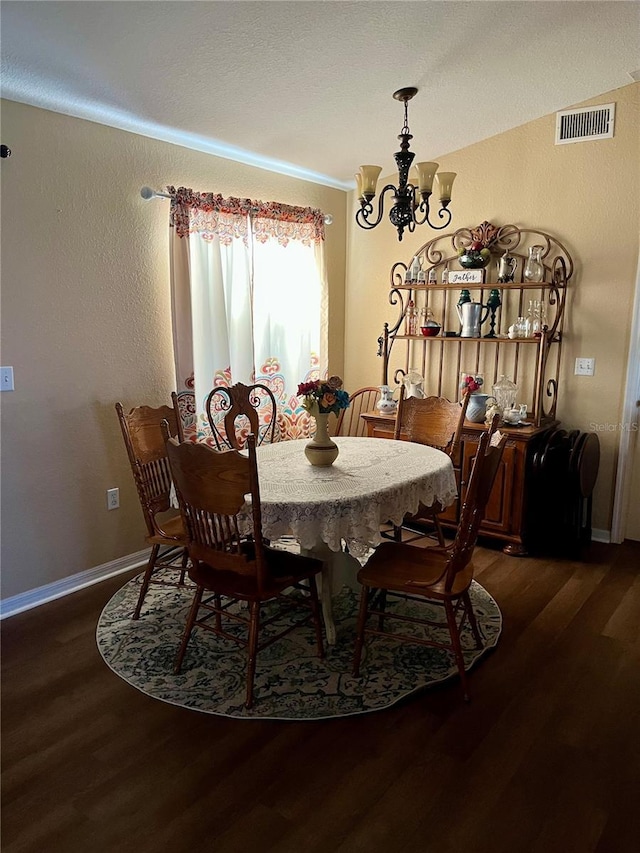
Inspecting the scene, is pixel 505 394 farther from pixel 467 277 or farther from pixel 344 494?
pixel 344 494

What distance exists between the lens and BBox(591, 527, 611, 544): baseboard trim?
3.92 metres

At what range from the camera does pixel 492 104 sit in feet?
11.4

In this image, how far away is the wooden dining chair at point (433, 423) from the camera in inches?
129

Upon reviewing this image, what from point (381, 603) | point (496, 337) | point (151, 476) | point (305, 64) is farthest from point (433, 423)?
point (305, 64)

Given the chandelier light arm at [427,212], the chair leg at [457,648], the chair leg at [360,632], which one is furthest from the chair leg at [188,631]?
the chandelier light arm at [427,212]

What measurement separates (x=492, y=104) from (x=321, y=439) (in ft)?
7.57

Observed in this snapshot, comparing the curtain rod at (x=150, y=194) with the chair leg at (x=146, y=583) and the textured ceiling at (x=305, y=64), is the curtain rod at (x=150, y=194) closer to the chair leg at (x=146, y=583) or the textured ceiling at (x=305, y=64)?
the textured ceiling at (x=305, y=64)

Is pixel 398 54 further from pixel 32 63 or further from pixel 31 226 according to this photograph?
pixel 31 226

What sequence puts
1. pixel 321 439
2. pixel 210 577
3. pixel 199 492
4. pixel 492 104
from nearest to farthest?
pixel 199 492 → pixel 210 577 → pixel 321 439 → pixel 492 104

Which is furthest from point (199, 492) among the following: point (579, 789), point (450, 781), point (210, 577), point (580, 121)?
point (580, 121)

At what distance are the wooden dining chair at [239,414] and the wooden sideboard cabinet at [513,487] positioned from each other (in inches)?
49.6

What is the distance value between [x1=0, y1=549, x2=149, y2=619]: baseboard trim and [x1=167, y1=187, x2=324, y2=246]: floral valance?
6.25ft

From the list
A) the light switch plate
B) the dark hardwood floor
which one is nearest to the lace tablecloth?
the dark hardwood floor

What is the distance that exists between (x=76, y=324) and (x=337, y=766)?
237 cm
